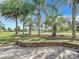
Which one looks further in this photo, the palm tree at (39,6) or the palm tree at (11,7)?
the palm tree at (11,7)

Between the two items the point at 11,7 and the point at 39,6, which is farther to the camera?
the point at 11,7

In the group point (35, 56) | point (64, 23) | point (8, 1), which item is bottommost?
point (35, 56)

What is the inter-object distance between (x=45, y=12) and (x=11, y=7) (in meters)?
6.27

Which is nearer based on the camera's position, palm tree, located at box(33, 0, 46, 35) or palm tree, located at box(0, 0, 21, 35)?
palm tree, located at box(33, 0, 46, 35)

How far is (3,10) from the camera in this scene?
104 ft

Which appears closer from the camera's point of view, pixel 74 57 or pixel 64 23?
pixel 74 57

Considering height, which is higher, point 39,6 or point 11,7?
point 11,7

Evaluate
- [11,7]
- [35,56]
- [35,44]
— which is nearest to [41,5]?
[11,7]

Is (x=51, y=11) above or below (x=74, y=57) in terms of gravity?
above

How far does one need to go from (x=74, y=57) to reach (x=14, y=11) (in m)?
24.2

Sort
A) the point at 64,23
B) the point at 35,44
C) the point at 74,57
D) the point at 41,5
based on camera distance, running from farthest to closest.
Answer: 1. the point at 64,23
2. the point at 41,5
3. the point at 35,44
4. the point at 74,57

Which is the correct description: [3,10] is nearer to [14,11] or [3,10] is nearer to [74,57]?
[14,11]

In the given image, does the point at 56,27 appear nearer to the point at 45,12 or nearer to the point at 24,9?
the point at 45,12

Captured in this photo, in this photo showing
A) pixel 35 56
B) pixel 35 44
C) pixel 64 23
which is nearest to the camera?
pixel 35 56
